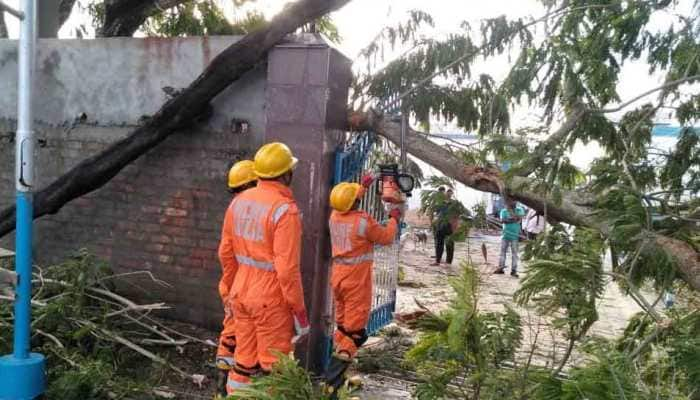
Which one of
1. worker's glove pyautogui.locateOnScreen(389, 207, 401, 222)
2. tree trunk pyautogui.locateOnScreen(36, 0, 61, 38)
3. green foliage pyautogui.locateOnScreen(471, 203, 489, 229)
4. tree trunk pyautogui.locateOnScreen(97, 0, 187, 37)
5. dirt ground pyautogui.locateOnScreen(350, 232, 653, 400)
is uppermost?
tree trunk pyautogui.locateOnScreen(97, 0, 187, 37)

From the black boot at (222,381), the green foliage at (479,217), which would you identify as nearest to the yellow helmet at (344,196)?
the black boot at (222,381)

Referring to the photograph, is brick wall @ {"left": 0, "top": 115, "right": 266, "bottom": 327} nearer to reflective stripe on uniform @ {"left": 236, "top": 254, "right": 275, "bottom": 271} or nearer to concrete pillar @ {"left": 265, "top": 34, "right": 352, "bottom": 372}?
concrete pillar @ {"left": 265, "top": 34, "right": 352, "bottom": 372}

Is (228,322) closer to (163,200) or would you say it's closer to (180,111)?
(163,200)

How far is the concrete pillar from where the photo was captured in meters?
4.43

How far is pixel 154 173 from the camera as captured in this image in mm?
5273

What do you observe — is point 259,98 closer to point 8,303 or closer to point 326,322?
point 326,322

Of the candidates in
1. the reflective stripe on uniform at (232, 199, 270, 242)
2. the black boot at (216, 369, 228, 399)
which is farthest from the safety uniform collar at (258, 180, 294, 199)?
the black boot at (216, 369, 228, 399)

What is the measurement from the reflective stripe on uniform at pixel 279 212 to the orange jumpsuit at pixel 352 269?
3.12 ft

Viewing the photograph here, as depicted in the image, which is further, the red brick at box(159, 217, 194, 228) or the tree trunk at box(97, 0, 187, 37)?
the tree trunk at box(97, 0, 187, 37)

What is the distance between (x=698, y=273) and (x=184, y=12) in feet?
28.5

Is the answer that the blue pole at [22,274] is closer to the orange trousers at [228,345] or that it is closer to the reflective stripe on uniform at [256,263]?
the orange trousers at [228,345]

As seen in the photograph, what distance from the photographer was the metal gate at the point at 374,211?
15.7 ft

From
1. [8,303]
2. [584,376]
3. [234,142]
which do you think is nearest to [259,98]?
[234,142]

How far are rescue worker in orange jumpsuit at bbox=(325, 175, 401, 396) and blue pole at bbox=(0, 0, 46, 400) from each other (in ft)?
6.74
